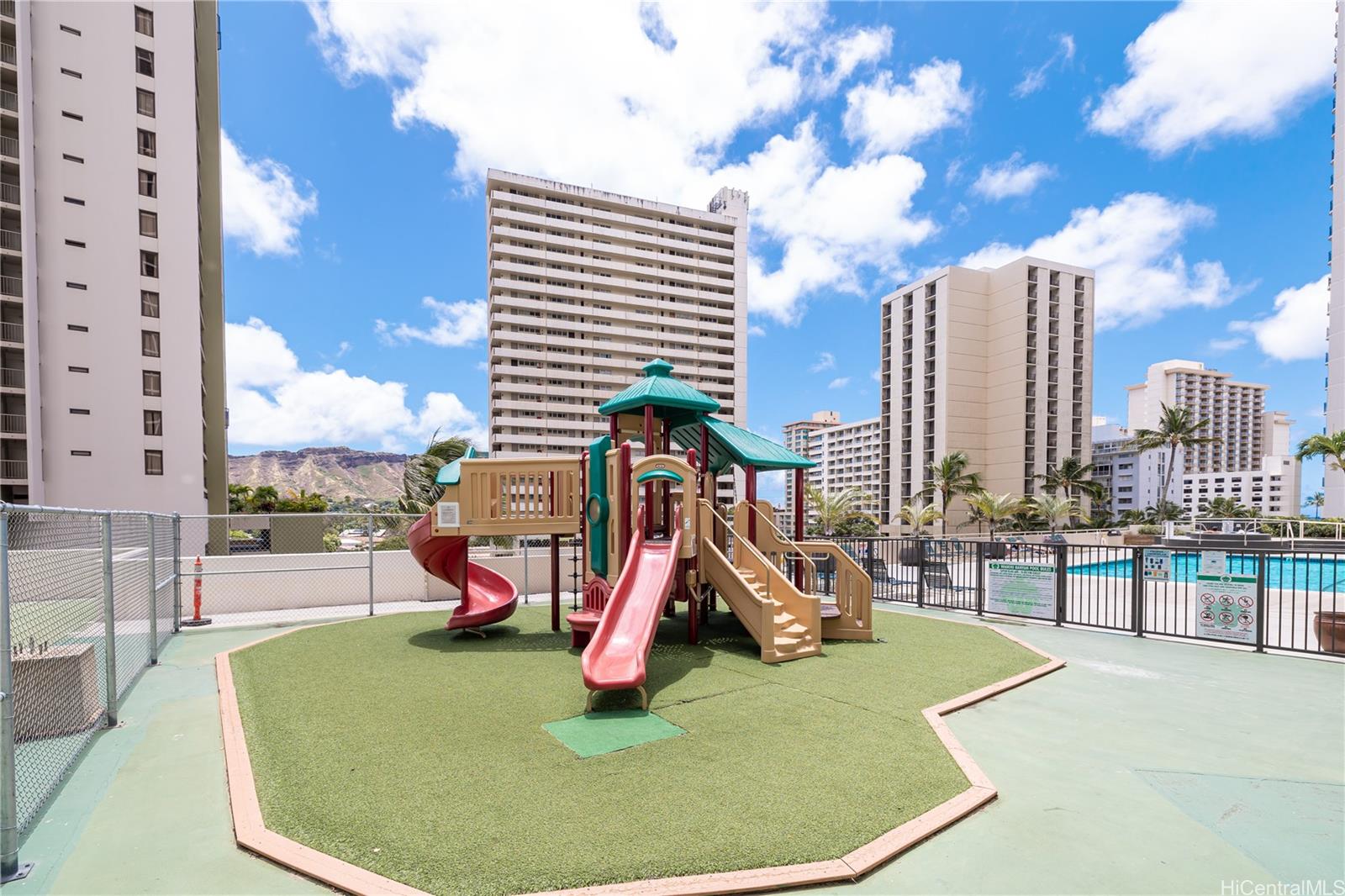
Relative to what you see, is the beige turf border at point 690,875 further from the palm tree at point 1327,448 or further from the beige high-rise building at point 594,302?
the beige high-rise building at point 594,302

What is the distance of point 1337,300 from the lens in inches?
1666

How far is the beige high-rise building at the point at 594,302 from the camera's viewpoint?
7219 cm

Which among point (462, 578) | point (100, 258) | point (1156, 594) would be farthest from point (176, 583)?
point (100, 258)

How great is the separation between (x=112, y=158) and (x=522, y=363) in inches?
1765

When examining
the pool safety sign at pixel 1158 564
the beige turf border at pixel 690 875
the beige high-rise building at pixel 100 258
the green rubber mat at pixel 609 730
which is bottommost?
Answer: the green rubber mat at pixel 609 730

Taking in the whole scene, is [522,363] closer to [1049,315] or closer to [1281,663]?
[1049,315]

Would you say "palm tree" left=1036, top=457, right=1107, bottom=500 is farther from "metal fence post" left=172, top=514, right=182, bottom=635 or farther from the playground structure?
"metal fence post" left=172, top=514, right=182, bottom=635

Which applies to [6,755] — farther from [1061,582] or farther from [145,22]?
[145,22]

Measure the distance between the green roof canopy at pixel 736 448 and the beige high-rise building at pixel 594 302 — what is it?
6077cm

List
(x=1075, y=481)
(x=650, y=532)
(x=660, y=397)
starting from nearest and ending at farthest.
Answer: (x=660, y=397) < (x=650, y=532) < (x=1075, y=481)

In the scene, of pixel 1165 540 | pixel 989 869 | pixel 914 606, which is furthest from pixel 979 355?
pixel 989 869

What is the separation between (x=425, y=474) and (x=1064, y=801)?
20.5 m

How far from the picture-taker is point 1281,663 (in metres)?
8.70

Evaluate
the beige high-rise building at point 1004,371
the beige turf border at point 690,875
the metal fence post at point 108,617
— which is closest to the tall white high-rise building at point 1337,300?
the beige high-rise building at point 1004,371
